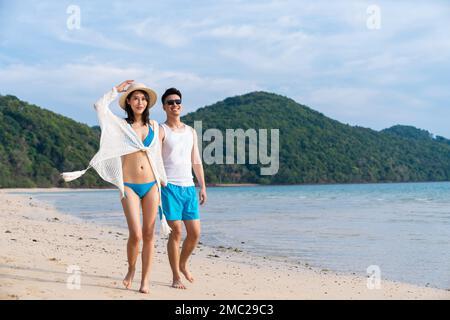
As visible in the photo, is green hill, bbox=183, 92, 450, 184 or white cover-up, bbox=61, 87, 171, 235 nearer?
white cover-up, bbox=61, 87, 171, 235

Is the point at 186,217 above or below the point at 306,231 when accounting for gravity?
above

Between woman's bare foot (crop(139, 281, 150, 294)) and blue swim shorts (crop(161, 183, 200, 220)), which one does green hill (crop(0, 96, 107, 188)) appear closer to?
blue swim shorts (crop(161, 183, 200, 220))

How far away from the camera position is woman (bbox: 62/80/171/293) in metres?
4.71

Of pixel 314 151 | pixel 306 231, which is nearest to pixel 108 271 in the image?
pixel 306 231

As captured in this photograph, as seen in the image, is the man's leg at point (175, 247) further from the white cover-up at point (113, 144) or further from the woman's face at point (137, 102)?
the woman's face at point (137, 102)

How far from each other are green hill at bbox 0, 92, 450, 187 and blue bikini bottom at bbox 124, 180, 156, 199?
165 ft

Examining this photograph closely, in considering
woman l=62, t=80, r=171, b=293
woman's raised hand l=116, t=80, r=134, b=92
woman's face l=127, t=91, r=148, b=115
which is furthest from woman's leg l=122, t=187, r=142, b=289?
woman's raised hand l=116, t=80, r=134, b=92

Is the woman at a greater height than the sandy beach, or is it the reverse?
the woman

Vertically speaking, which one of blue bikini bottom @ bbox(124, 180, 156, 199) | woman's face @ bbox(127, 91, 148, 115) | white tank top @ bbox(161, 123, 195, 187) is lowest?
blue bikini bottom @ bbox(124, 180, 156, 199)

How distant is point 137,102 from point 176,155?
58cm

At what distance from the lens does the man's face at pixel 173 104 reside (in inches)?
195

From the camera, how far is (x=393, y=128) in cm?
10419
